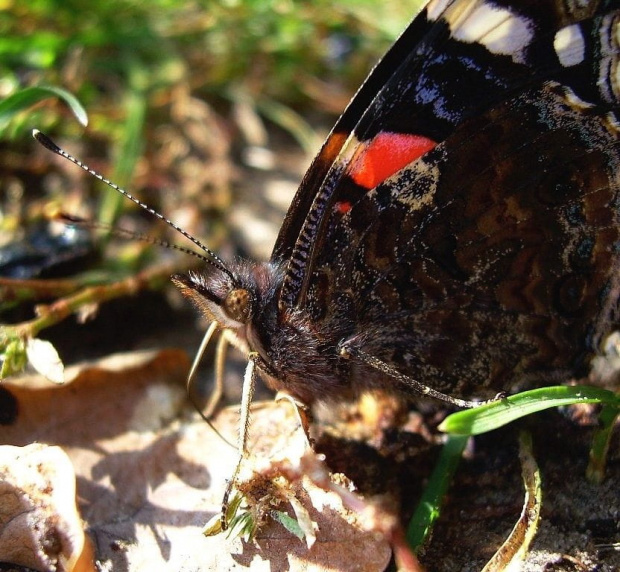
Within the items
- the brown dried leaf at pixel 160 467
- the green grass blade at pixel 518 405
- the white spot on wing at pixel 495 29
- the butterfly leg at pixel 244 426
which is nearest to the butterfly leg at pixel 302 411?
the brown dried leaf at pixel 160 467

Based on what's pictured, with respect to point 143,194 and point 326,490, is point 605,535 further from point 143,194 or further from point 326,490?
point 143,194

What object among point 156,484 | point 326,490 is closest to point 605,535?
point 326,490

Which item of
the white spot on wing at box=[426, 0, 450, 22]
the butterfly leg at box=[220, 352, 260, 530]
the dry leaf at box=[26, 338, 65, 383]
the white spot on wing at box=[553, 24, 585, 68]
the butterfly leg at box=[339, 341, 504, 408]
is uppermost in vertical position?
the white spot on wing at box=[553, 24, 585, 68]

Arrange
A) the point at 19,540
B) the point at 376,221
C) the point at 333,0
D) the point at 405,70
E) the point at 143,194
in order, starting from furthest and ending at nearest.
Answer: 1. the point at 333,0
2. the point at 143,194
3. the point at 376,221
4. the point at 405,70
5. the point at 19,540

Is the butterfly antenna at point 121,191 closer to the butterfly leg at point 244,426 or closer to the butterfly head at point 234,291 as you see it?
the butterfly head at point 234,291

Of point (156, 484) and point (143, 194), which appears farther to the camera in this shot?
point (143, 194)

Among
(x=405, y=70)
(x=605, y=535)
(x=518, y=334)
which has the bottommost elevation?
(x=605, y=535)

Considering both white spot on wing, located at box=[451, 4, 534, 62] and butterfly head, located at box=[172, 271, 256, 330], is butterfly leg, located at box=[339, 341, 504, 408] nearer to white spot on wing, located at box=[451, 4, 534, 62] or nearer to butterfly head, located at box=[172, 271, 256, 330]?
butterfly head, located at box=[172, 271, 256, 330]

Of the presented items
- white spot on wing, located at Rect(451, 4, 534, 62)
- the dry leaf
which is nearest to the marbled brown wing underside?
white spot on wing, located at Rect(451, 4, 534, 62)
